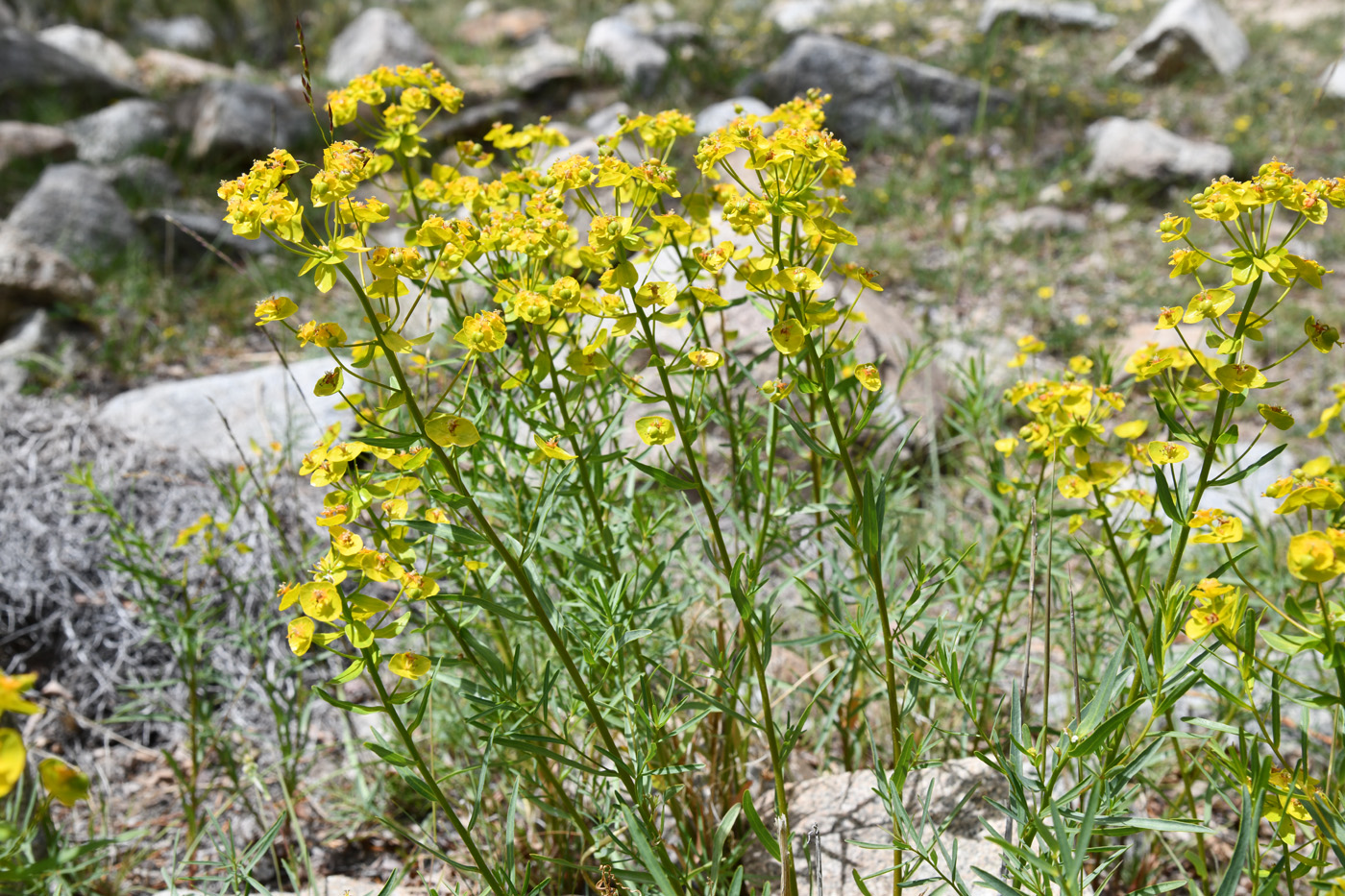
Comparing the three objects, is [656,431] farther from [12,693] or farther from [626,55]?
[626,55]

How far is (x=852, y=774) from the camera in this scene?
5.46 feet

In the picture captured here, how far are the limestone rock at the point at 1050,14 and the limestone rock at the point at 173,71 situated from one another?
7.09 metres

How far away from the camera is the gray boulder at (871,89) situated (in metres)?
6.25

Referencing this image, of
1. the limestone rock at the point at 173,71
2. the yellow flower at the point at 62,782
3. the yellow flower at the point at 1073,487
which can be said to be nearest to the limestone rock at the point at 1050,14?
the limestone rock at the point at 173,71

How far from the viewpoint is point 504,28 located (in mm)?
10414

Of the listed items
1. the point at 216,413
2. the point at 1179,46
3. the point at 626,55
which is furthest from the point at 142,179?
the point at 1179,46

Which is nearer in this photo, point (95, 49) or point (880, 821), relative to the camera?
point (880, 821)

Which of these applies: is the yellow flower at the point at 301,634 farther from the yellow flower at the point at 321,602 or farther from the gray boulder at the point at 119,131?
the gray boulder at the point at 119,131

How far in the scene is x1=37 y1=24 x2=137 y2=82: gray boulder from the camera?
8320mm

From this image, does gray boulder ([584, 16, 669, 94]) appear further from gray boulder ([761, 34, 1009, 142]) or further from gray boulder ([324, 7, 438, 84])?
gray boulder ([324, 7, 438, 84])

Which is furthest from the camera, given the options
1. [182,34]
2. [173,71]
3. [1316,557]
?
[182,34]

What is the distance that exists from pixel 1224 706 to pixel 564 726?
54.2 inches

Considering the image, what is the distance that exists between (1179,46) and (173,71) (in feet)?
29.1

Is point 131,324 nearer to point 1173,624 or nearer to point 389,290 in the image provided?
point 389,290
